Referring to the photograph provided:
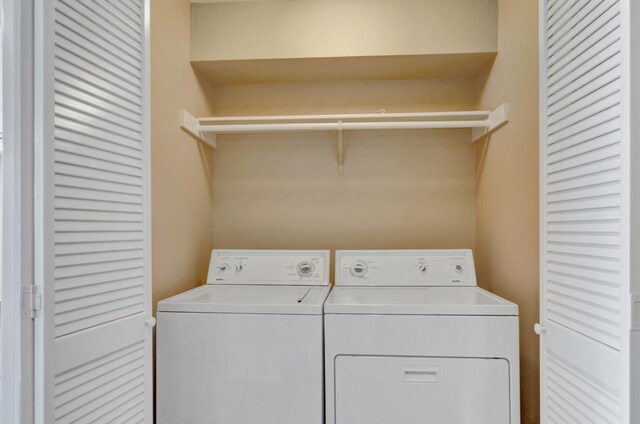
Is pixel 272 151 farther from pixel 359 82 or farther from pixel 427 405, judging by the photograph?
pixel 427 405

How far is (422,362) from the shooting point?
5.46 ft

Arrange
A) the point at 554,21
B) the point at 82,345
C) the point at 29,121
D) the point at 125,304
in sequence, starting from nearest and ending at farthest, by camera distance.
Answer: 1. the point at 29,121
2. the point at 82,345
3. the point at 554,21
4. the point at 125,304

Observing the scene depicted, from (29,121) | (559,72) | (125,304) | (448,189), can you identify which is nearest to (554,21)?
(559,72)

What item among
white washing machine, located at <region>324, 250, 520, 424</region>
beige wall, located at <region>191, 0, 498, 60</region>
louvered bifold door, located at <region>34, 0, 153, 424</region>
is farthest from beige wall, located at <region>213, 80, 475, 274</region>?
louvered bifold door, located at <region>34, 0, 153, 424</region>

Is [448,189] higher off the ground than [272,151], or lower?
lower

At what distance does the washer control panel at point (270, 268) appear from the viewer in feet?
7.56

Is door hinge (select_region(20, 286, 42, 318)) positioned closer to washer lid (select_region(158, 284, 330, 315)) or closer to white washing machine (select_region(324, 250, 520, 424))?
washer lid (select_region(158, 284, 330, 315))

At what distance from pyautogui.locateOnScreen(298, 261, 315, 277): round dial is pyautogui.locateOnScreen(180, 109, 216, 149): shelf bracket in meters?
0.92

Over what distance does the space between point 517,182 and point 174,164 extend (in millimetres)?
1630

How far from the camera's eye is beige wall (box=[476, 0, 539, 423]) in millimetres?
1746

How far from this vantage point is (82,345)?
1.22m

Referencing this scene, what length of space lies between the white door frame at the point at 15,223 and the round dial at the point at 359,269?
1547 millimetres

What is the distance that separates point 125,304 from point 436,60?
6.31ft

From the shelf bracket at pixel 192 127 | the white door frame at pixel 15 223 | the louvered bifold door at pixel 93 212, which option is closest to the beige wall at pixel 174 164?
the shelf bracket at pixel 192 127
